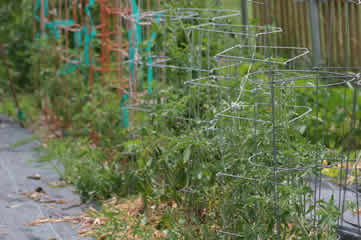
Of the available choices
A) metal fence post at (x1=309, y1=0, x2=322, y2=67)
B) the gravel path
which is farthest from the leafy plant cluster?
metal fence post at (x1=309, y1=0, x2=322, y2=67)

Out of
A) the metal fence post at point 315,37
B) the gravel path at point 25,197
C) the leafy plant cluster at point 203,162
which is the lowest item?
the gravel path at point 25,197

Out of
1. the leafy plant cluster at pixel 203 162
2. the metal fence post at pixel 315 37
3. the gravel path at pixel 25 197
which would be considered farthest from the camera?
the metal fence post at pixel 315 37

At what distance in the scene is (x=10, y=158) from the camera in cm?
442

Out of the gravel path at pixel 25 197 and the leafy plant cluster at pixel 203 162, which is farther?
the gravel path at pixel 25 197

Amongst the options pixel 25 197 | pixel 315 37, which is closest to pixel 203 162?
pixel 25 197

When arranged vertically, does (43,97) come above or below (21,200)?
above

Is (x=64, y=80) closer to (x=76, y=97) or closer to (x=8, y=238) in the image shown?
(x=76, y=97)

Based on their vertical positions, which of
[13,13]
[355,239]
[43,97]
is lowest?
[355,239]

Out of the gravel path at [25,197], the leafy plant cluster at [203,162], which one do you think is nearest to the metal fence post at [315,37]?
the leafy plant cluster at [203,162]

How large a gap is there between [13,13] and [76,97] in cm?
266

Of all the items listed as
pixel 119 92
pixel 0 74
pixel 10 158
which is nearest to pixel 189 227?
pixel 119 92

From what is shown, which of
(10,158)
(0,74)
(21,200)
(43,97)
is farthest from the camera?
(0,74)

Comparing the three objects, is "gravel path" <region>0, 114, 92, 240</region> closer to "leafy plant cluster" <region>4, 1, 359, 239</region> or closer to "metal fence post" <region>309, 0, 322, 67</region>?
"leafy plant cluster" <region>4, 1, 359, 239</region>

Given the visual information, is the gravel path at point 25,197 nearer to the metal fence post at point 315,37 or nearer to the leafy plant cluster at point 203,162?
the leafy plant cluster at point 203,162
